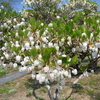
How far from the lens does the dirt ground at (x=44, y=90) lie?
5195mm

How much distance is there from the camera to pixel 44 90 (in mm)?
5742

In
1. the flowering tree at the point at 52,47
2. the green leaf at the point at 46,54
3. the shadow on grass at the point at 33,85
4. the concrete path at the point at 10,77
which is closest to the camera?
the green leaf at the point at 46,54

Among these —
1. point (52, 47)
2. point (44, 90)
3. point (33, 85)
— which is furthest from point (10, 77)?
point (52, 47)

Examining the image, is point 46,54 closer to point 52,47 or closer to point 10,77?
point 52,47

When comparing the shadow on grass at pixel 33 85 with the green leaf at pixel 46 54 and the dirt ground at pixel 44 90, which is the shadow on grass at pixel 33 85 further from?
the green leaf at pixel 46 54

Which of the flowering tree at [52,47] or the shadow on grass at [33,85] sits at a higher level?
the flowering tree at [52,47]

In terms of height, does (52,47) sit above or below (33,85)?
above

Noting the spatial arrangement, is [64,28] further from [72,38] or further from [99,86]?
[99,86]

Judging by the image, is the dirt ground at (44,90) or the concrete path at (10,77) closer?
the dirt ground at (44,90)

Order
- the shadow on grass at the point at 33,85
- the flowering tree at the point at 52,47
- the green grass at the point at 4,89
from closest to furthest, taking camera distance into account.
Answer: the flowering tree at the point at 52,47
the shadow on grass at the point at 33,85
the green grass at the point at 4,89

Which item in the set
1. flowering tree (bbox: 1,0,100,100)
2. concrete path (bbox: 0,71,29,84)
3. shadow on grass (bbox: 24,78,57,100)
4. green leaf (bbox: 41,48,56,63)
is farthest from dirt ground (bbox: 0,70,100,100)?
green leaf (bbox: 41,48,56,63)

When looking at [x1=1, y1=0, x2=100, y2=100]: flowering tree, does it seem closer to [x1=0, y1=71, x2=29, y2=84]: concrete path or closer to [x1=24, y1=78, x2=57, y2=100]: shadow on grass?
[x1=24, y1=78, x2=57, y2=100]: shadow on grass

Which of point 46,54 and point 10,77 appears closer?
point 46,54

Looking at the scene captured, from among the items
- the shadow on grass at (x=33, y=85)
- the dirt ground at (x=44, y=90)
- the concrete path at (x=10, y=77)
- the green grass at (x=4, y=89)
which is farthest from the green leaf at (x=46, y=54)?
the concrete path at (x=10, y=77)
